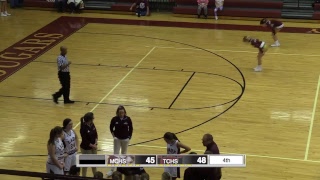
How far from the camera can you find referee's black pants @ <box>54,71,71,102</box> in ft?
47.2

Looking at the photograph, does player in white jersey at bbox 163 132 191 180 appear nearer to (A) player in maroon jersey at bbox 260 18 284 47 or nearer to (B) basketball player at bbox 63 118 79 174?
(B) basketball player at bbox 63 118 79 174

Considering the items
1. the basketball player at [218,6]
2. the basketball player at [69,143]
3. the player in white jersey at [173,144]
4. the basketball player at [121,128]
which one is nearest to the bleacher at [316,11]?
the basketball player at [218,6]

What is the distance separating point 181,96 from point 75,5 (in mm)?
11774

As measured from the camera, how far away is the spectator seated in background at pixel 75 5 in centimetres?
2552

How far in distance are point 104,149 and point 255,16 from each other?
47.0 feet

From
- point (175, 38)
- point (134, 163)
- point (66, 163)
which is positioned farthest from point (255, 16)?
point (134, 163)

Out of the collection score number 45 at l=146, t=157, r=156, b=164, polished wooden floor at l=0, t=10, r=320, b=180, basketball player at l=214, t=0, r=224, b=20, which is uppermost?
score number 45 at l=146, t=157, r=156, b=164

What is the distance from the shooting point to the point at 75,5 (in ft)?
83.9

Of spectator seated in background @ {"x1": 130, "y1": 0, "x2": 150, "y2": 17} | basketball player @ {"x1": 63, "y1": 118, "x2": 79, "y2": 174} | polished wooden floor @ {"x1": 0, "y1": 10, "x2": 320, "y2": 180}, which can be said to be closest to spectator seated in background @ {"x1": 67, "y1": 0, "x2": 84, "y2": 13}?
spectator seated in background @ {"x1": 130, "y1": 0, "x2": 150, "y2": 17}

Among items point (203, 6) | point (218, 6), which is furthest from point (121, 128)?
point (218, 6)

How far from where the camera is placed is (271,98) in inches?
597
